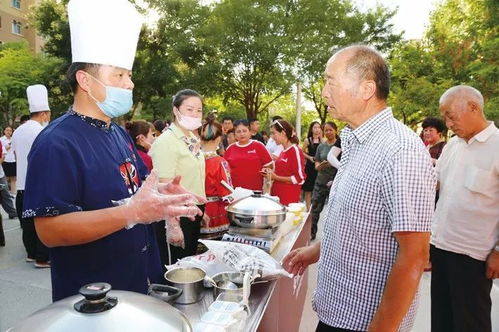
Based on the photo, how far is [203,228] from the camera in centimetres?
343

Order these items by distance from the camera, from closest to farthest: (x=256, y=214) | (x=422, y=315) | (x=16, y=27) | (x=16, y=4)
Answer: (x=256, y=214)
(x=422, y=315)
(x=16, y=4)
(x=16, y=27)

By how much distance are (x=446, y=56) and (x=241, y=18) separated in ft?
25.5

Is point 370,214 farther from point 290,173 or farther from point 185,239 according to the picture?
point 290,173

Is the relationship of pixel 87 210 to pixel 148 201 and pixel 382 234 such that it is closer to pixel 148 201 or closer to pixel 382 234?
pixel 148 201

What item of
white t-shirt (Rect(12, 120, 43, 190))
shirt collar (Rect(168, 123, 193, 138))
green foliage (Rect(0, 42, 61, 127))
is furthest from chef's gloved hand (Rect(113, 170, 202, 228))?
green foliage (Rect(0, 42, 61, 127))

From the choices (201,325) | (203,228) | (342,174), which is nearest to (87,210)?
(201,325)

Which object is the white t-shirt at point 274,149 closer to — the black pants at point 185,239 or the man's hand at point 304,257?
the black pants at point 185,239

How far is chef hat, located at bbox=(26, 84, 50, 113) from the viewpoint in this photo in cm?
426

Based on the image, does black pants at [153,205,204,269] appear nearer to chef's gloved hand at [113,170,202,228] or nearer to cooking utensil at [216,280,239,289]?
cooking utensil at [216,280,239,289]

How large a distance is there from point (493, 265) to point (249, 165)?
302 cm

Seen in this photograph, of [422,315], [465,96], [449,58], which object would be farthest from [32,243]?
[449,58]

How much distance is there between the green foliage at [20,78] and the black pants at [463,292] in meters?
17.4

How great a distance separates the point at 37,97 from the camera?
169 inches

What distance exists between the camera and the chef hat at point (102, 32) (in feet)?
4.78
